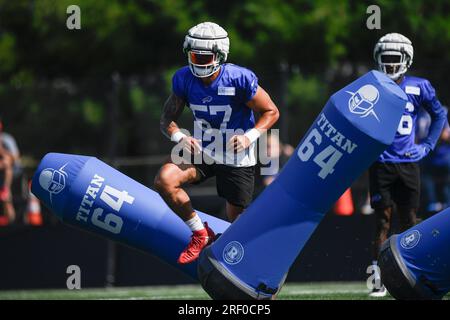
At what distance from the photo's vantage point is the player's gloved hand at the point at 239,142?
8.07 m

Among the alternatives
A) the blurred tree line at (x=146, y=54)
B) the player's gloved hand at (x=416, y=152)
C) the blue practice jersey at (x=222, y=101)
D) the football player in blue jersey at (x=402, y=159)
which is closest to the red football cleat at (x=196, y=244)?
the blue practice jersey at (x=222, y=101)

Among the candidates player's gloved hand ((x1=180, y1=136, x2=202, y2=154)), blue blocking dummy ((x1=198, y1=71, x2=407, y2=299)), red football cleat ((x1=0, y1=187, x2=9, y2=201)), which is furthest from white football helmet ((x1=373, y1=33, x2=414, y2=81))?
red football cleat ((x1=0, y1=187, x2=9, y2=201))

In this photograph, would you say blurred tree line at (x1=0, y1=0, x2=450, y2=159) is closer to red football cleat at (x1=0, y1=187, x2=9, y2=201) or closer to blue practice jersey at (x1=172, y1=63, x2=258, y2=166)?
red football cleat at (x1=0, y1=187, x2=9, y2=201)

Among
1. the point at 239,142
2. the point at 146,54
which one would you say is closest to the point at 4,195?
the point at 239,142

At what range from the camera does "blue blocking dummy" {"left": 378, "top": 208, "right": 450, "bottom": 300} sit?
289 inches

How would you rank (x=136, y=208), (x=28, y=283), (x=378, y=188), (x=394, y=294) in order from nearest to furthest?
(x=394, y=294)
(x=136, y=208)
(x=378, y=188)
(x=28, y=283)

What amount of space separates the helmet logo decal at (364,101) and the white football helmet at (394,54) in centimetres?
238

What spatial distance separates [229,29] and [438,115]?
11.4m

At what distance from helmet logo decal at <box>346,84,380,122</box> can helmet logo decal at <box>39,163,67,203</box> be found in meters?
2.52

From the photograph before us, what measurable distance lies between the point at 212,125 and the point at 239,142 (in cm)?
39

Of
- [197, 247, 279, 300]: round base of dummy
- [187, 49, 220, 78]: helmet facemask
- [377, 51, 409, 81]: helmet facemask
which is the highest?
[187, 49, 220, 78]: helmet facemask

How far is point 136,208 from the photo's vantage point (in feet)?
27.8

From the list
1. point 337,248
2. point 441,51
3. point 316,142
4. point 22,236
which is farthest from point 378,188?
point 441,51
